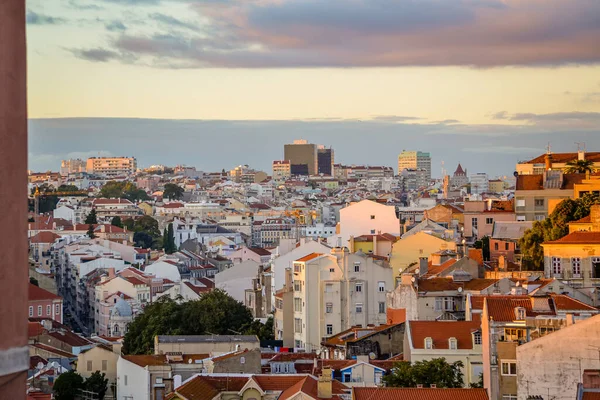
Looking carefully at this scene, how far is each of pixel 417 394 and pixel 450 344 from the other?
5.63m

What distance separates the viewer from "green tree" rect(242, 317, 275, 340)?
4508 cm

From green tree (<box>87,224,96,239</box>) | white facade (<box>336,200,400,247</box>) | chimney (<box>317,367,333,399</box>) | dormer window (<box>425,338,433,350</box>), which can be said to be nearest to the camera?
chimney (<box>317,367,333,399</box>)

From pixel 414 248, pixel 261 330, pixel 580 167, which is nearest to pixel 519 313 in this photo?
pixel 261 330

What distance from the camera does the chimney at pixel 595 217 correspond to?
3619 centimetres

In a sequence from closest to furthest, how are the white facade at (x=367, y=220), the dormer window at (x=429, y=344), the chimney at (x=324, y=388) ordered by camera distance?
the chimney at (x=324, y=388) < the dormer window at (x=429, y=344) < the white facade at (x=367, y=220)

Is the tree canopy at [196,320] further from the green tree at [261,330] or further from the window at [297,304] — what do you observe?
the window at [297,304]

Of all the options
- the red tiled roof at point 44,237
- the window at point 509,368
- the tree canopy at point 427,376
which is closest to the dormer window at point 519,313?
the window at point 509,368

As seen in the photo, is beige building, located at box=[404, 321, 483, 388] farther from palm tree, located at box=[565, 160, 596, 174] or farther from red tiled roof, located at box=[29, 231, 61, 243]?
red tiled roof, located at box=[29, 231, 61, 243]

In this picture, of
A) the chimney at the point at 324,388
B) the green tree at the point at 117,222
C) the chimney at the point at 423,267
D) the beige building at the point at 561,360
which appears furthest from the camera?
the green tree at the point at 117,222

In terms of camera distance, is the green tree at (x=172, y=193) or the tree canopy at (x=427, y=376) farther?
the green tree at (x=172, y=193)

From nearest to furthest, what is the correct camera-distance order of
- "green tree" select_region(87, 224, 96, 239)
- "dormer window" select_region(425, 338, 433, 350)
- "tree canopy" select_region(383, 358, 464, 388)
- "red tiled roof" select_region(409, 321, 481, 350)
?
"tree canopy" select_region(383, 358, 464, 388)
"red tiled roof" select_region(409, 321, 481, 350)
"dormer window" select_region(425, 338, 433, 350)
"green tree" select_region(87, 224, 96, 239)

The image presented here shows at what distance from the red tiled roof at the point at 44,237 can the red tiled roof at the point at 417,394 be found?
259ft

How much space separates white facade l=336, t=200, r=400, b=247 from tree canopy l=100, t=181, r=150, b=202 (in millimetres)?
112891

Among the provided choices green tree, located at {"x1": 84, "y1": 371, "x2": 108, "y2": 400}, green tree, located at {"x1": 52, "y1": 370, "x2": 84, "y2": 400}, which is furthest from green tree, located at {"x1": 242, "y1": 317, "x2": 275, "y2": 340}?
green tree, located at {"x1": 52, "y1": 370, "x2": 84, "y2": 400}
